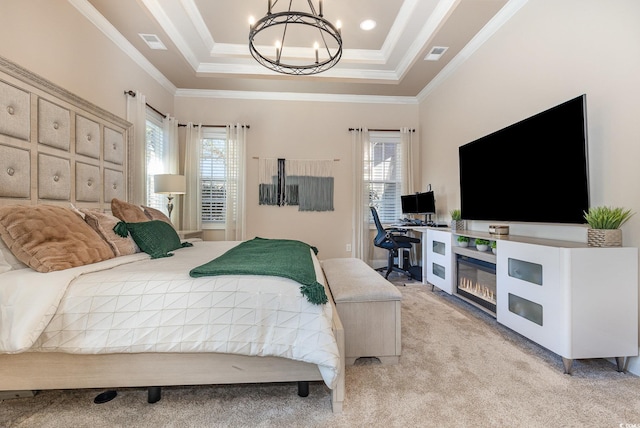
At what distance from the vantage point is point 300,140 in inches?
186

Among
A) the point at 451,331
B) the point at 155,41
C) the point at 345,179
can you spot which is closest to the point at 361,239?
the point at 345,179

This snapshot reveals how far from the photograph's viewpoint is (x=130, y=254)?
2162mm

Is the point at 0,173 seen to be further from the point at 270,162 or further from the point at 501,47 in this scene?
the point at 501,47

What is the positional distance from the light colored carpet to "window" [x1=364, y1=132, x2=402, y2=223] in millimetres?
3113

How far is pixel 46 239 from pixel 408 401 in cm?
218

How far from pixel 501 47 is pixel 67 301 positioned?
4041mm

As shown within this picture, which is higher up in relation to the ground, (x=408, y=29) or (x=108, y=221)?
(x=408, y=29)

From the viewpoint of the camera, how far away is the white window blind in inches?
149

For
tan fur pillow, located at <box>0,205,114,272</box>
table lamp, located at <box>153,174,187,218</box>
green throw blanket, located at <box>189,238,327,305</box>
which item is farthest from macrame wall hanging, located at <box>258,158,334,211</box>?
tan fur pillow, located at <box>0,205,114,272</box>

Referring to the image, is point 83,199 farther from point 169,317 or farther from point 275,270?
point 275,270

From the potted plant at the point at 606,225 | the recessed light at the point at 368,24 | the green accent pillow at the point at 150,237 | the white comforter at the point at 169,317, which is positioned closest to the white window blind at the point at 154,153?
the green accent pillow at the point at 150,237

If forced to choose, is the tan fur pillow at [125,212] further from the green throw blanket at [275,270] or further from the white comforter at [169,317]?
the green throw blanket at [275,270]

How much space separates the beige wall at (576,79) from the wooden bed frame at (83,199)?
206cm

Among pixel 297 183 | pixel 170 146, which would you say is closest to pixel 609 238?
pixel 297 183
